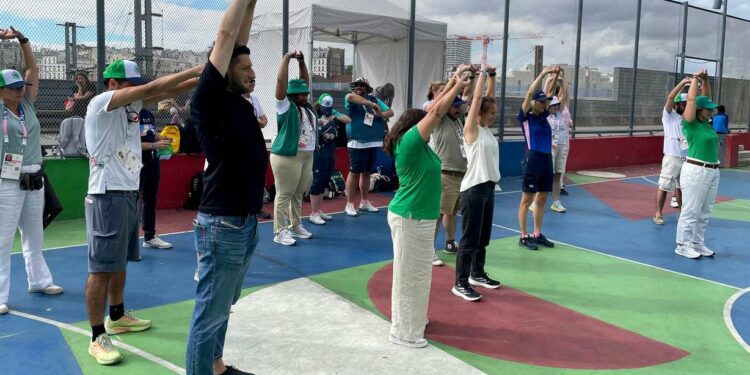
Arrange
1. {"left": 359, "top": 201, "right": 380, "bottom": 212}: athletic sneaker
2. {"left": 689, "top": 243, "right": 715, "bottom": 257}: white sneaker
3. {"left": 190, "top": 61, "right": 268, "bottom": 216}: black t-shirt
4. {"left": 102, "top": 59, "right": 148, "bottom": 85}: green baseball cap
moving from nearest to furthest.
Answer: {"left": 190, "top": 61, "right": 268, "bottom": 216}: black t-shirt < {"left": 102, "top": 59, "right": 148, "bottom": 85}: green baseball cap < {"left": 689, "top": 243, "right": 715, "bottom": 257}: white sneaker < {"left": 359, "top": 201, "right": 380, "bottom": 212}: athletic sneaker

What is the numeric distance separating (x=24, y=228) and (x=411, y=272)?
11.2 feet

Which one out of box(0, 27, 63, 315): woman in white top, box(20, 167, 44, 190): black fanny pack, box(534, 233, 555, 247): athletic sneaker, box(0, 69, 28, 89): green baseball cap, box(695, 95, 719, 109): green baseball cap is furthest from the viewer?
box(534, 233, 555, 247): athletic sneaker

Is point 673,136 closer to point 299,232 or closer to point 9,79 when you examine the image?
point 299,232

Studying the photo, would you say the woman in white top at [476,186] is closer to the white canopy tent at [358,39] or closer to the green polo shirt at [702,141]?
the green polo shirt at [702,141]

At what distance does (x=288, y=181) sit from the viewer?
7.19m

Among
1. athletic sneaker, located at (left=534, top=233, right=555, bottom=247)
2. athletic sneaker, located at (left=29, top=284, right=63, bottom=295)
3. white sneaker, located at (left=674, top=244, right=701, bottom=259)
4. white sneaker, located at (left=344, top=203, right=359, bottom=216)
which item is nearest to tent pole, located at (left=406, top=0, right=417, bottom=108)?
white sneaker, located at (left=344, top=203, right=359, bottom=216)

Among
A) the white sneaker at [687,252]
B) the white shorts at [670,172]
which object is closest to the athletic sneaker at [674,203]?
the white shorts at [670,172]

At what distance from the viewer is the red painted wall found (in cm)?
1505

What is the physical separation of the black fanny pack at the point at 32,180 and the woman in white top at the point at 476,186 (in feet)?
12.1

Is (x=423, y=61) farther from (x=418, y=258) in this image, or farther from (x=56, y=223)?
(x=418, y=258)

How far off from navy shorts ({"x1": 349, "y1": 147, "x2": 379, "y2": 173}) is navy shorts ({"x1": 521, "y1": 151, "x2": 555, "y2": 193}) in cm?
263

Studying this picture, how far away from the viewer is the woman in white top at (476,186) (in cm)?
539

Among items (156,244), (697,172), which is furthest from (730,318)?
(156,244)

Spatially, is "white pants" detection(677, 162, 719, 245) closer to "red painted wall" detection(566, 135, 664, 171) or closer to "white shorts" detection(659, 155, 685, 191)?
"white shorts" detection(659, 155, 685, 191)
